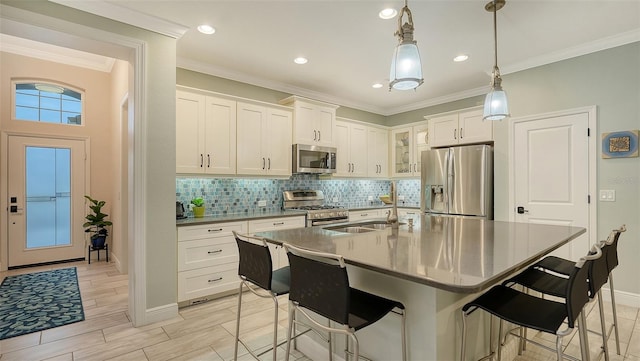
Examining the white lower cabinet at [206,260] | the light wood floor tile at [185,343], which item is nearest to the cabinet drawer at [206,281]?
the white lower cabinet at [206,260]

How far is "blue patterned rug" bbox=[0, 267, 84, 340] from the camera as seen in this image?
2723mm

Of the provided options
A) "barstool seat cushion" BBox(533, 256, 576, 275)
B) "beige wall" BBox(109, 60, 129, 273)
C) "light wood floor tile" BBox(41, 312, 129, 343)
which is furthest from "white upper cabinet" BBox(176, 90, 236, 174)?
"barstool seat cushion" BBox(533, 256, 576, 275)

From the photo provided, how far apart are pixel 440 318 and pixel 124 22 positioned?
3268mm

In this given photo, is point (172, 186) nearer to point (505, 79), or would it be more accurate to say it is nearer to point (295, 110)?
point (295, 110)

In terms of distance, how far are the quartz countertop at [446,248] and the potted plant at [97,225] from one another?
157 inches

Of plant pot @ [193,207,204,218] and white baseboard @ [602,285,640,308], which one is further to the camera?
plant pot @ [193,207,204,218]

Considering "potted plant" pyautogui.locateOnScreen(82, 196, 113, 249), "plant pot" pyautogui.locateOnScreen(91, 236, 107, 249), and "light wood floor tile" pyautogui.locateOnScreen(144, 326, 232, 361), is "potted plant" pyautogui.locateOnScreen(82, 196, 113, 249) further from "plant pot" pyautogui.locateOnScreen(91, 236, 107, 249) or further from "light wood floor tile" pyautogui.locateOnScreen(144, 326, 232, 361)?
"light wood floor tile" pyautogui.locateOnScreen(144, 326, 232, 361)

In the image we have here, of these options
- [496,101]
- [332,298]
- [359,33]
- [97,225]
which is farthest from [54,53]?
[496,101]

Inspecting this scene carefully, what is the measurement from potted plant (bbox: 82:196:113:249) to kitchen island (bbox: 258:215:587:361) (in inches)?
158

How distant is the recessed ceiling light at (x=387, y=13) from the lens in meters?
2.58

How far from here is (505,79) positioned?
3930 mm

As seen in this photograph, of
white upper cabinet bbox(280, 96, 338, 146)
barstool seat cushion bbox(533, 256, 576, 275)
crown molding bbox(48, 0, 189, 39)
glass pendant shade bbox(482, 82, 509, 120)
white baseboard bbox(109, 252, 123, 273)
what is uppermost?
crown molding bbox(48, 0, 189, 39)

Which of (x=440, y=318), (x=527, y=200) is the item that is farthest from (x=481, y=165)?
(x=440, y=318)

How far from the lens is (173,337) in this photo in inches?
100
